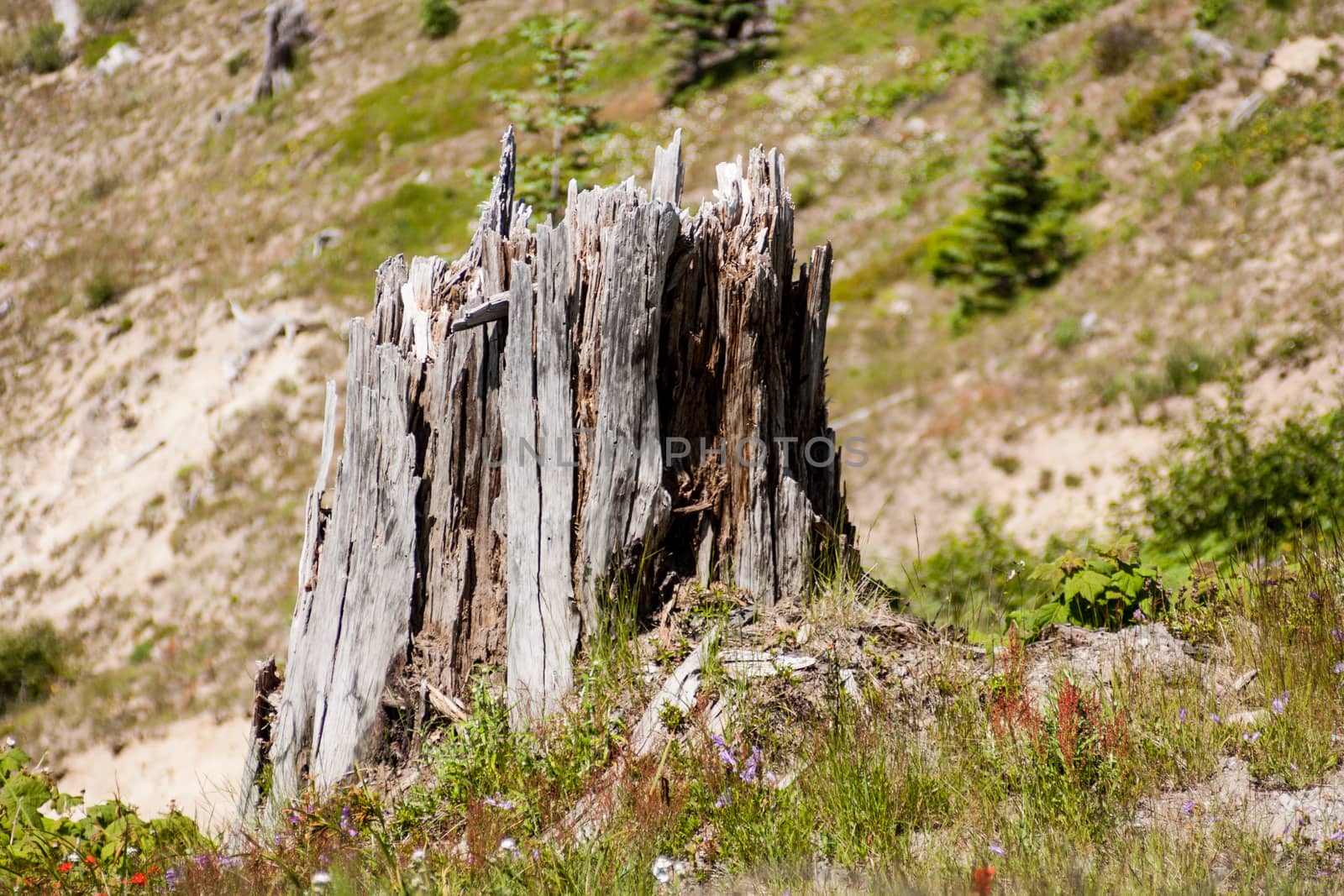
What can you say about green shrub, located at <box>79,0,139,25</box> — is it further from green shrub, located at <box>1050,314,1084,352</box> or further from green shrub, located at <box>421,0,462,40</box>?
green shrub, located at <box>1050,314,1084,352</box>

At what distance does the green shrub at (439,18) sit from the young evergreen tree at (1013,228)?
26.6 m

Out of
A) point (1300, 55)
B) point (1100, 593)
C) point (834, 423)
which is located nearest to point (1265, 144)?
point (1300, 55)

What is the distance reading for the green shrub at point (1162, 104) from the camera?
55.8 feet

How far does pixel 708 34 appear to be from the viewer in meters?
28.9

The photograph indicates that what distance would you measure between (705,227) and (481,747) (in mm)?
2515

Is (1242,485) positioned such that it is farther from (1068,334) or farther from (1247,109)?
(1247,109)

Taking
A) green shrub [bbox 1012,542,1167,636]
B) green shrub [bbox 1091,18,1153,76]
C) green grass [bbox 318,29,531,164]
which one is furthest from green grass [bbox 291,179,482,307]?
green shrub [bbox 1012,542,1167,636]

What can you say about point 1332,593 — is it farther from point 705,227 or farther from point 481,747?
point 481,747

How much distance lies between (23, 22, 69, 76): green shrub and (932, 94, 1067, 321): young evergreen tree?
149 feet

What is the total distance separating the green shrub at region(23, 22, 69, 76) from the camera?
143ft

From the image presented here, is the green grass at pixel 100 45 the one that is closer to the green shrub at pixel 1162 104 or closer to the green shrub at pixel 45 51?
the green shrub at pixel 45 51

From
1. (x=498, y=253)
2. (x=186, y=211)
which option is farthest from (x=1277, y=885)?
(x=186, y=211)

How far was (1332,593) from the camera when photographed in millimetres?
3730

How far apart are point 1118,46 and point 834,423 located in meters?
11.7
